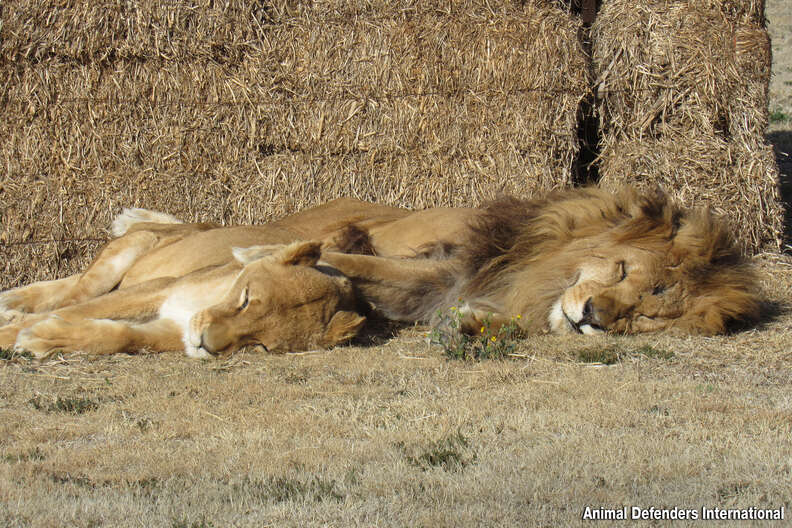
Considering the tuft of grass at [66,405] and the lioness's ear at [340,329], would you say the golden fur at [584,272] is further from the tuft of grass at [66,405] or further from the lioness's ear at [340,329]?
the tuft of grass at [66,405]

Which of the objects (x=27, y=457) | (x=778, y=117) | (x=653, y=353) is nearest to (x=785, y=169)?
(x=778, y=117)

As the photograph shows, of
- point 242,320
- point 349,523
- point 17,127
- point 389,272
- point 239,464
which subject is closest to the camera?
point 349,523

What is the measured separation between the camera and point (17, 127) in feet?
22.2

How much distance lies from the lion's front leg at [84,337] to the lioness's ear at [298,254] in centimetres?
79

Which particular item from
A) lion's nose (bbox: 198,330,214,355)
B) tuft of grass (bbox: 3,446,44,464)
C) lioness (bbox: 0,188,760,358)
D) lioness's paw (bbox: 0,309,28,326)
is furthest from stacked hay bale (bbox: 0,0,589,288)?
tuft of grass (bbox: 3,446,44,464)

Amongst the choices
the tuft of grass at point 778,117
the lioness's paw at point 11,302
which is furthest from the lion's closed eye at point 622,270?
the tuft of grass at point 778,117

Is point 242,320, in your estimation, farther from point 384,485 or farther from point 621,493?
point 621,493

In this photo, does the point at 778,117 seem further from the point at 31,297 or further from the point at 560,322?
the point at 31,297

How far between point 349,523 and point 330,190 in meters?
4.70

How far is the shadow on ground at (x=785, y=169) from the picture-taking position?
8461mm

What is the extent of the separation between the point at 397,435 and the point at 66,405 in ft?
4.80

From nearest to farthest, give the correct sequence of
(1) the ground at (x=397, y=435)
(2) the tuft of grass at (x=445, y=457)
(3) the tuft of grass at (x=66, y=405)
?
1. (1) the ground at (x=397, y=435)
2. (2) the tuft of grass at (x=445, y=457)
3. (3) the tuft of grass at (x=66, y=405)

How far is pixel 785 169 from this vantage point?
425 inches

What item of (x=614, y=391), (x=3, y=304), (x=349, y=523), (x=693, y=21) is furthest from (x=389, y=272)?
(x=693, y=21)
